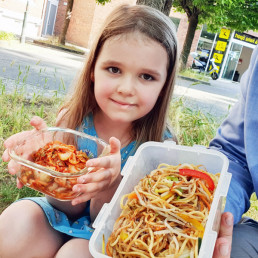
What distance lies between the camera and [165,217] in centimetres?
87

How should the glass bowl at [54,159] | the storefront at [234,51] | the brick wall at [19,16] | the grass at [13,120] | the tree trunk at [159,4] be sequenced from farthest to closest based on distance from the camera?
the storefront at [234,51], the brick wall at [19,16], the tree trunk at [159,4], the grass at [13,120], the glass bowl at [54,159]

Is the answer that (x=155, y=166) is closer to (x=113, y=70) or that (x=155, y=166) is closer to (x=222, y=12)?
(x=113, y=70)

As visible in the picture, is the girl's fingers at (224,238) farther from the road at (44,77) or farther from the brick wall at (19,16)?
the brick wall at (19,16)

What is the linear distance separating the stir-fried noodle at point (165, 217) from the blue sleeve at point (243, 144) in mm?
299

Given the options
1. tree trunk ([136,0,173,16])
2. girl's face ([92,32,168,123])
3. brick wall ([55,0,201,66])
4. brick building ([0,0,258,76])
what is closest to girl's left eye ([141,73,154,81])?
girl's face ([92,32,168,123])

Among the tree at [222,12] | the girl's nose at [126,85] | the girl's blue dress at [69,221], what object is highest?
the tree at [222,12]

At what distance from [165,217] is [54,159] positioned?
42 cm

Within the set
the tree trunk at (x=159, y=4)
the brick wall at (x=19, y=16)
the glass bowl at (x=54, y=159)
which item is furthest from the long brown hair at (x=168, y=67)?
the brick wall at (x=19, y=16)

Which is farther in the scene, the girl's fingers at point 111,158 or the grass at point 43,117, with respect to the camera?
the grass at point 43,117

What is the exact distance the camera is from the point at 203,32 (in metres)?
19.0

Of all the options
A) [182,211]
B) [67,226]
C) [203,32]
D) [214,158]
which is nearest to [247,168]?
[214,158]

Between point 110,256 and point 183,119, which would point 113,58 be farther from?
point 183,119

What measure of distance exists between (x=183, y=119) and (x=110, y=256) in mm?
2559

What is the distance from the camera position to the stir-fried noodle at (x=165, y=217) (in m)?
0.81
